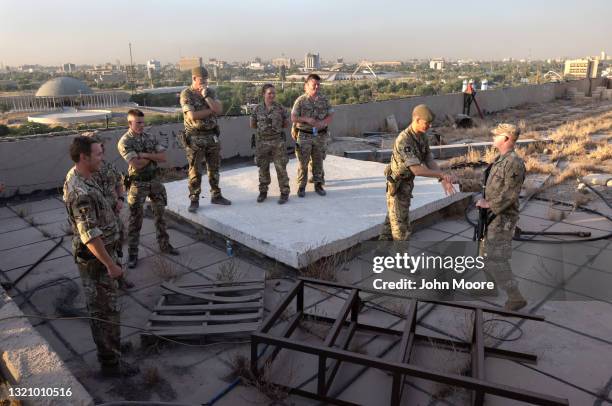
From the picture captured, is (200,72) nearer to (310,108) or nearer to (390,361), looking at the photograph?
(310,108)

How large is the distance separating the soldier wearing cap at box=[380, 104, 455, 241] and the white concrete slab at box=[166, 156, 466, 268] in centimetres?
89

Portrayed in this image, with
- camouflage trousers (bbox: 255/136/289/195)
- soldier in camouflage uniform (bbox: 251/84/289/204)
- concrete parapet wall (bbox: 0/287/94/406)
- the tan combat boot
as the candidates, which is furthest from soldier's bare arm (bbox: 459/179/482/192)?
concrete parapet wall (bbox: 0/287/94/406)

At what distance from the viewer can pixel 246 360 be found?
3.63 metres

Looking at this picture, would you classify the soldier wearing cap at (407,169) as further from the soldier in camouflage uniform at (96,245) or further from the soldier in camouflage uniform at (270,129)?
the soldier in camouflage uniform at (96,245)

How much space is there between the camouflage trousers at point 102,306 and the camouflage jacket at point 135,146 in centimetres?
186

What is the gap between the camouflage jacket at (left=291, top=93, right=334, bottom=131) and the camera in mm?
6598

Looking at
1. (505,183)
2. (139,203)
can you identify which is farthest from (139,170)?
(505,183)

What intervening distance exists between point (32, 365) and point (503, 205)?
3800 mm

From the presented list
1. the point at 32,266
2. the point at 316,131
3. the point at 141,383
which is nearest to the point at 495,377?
the point at 141,383

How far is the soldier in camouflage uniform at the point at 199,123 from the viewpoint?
5.84 metres

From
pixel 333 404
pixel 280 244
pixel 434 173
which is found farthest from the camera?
pixel 280 244

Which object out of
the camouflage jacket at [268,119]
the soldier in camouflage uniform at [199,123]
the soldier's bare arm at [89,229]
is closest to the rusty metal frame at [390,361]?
the soldier's bare arm at [89,229]

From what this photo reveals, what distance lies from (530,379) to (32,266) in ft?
17.2

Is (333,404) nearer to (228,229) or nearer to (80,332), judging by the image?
(80,332)
